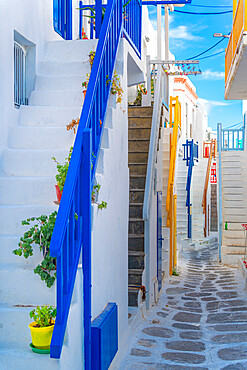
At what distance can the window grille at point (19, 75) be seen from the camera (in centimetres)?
Result: 535

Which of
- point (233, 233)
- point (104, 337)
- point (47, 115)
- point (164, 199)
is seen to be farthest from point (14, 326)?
point (233, 233)

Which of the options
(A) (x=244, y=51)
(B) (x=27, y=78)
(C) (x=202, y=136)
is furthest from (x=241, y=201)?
(C) (x=202, y=136)

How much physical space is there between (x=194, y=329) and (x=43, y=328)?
4.22 meters

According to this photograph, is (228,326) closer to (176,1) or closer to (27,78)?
(27,78)

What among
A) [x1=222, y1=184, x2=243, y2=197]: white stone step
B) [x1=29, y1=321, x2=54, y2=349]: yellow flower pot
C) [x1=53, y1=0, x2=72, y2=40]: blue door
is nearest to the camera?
[x1=29, y1=321, x2=54, y2=349]: yellow flower pot

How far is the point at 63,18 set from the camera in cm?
704

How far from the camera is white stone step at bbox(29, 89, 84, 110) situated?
17.7ft

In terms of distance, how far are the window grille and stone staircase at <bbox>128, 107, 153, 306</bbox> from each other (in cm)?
308

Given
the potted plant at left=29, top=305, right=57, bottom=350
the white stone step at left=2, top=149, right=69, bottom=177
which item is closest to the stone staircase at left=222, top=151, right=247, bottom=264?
the white stone step at left=2, top=149, right=69, bottom=177

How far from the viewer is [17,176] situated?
4547mm

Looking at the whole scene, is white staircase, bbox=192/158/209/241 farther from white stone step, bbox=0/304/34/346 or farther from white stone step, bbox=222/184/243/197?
white stone step, bbox=0/304/34/346

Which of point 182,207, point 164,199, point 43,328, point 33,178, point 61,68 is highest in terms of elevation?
point 61,68

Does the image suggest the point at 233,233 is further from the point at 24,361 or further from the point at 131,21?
the point at 24,361

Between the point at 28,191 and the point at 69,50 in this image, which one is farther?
the point at 69,50
